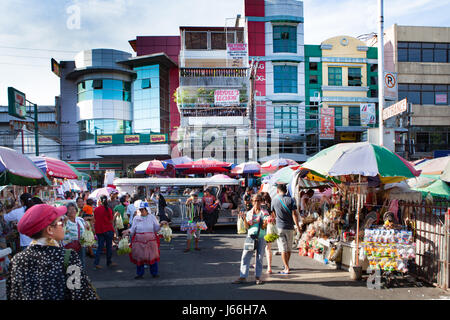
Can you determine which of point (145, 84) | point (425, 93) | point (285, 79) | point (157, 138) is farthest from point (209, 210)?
point (425, 93)

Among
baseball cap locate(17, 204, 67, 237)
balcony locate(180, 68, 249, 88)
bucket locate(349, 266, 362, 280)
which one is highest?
balcony locate(180, 68, 249, 88)

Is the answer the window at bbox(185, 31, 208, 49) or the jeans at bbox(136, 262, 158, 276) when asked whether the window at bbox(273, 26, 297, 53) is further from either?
the jeans at bbox(136, 262, 158, 276)

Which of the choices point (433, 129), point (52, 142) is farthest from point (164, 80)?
point (433, 129)

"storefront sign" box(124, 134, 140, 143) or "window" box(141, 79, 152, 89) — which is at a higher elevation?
"window" box(141, 79, 152, 89)

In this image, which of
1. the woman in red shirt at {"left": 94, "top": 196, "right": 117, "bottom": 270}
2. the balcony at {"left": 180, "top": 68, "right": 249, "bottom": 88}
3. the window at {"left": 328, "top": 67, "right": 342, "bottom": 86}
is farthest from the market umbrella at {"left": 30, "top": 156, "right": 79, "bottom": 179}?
the window at {"left": 328, "top": 67, "right": 342, "bottom": 86}

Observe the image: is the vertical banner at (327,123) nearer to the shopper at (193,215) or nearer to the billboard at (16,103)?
the shopper at (193,215)

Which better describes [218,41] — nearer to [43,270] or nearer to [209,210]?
[209,210]

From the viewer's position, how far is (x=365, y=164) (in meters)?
6.80

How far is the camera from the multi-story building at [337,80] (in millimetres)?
29469

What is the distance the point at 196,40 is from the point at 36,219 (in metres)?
32.0

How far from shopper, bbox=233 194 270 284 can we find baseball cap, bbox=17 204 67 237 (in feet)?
15.0

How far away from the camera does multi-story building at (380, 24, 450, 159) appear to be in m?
29.9

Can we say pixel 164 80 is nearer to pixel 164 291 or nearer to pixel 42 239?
pixel 164 291

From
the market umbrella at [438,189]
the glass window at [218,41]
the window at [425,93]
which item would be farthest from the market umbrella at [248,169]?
the window at [425,93]
